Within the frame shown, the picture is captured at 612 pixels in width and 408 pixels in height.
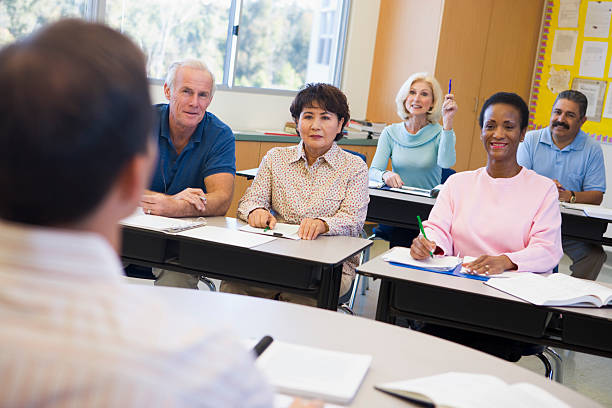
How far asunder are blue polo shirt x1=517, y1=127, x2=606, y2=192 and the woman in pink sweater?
1693 millimetres

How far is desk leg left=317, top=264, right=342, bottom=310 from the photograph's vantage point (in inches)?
89.0

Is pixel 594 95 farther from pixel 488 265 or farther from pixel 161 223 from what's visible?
pixel 161 223

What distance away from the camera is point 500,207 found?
8.36 ft

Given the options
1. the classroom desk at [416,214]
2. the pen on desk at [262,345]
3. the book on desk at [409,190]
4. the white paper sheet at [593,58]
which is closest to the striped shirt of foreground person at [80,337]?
the pen on desk at [262,345]

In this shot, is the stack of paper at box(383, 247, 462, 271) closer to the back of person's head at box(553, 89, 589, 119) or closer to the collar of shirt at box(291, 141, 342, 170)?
the collar of shirt at box(291, 141, 342, 170)

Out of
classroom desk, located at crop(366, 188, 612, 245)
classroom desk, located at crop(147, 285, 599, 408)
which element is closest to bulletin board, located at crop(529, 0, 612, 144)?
classroom desk, located at crop(366, 188, 612, 245)

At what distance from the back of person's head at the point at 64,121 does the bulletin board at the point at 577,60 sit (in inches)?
245

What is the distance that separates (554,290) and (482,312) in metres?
0.22

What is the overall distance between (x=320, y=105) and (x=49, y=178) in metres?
2.35

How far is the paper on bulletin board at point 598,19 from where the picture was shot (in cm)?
612

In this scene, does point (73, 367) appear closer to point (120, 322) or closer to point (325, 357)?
point (120, 322)

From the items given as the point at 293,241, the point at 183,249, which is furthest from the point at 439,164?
the point at 183,249

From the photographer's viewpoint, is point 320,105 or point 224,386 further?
point 320,105

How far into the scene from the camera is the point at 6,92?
0.55 meters
